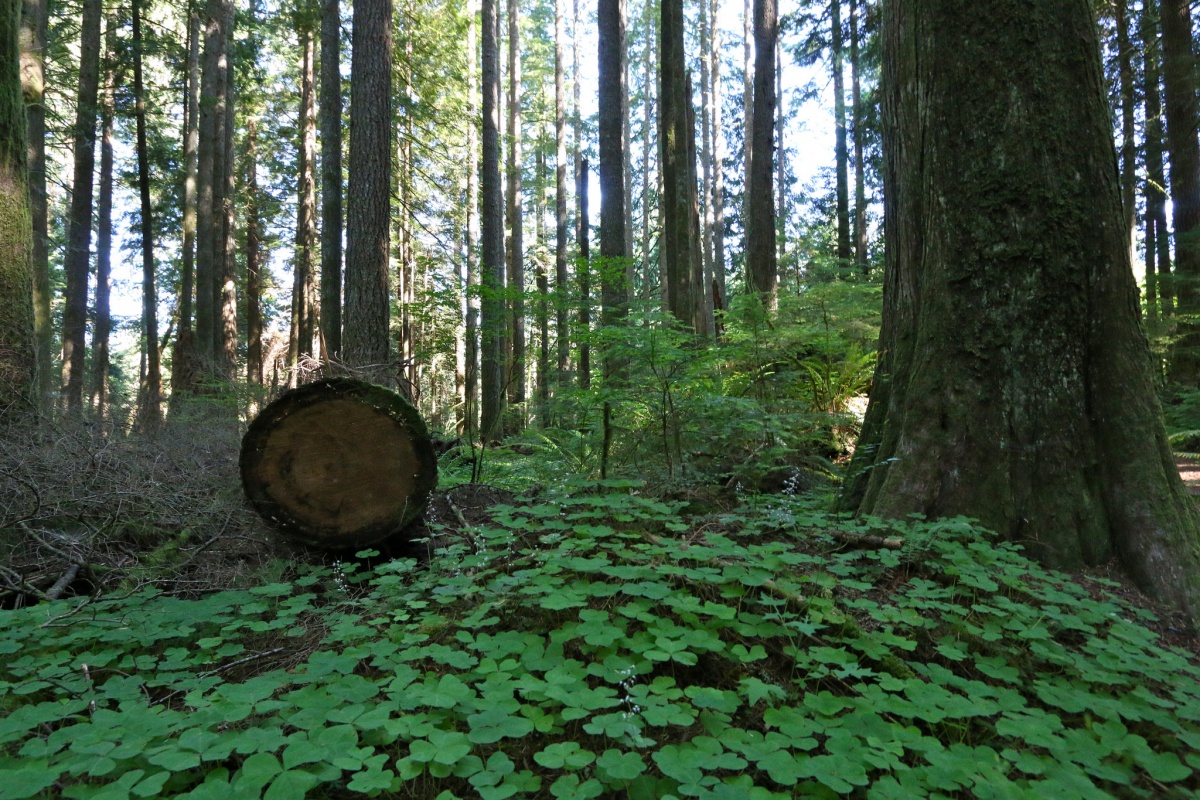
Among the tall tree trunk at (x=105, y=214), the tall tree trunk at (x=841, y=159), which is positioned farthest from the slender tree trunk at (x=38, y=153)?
the tall tree trunk at (x=841, y=159)

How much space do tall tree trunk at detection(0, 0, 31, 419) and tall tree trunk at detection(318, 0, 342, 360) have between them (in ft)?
19.5

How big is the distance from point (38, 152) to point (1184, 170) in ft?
63.7

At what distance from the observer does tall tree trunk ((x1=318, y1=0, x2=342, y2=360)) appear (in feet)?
38.6

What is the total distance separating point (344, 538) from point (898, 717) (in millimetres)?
3533

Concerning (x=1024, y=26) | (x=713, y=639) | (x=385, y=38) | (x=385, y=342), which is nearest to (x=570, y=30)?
(x=385, y=38)

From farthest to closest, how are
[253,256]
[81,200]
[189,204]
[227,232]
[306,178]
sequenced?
[253,256] → [227,232] → [306,178] → [189,204] → [81,200]

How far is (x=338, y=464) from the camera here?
449 centimetres

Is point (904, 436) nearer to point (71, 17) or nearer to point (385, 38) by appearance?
point (385, 38)

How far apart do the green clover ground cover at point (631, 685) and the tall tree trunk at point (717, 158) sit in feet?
79.6

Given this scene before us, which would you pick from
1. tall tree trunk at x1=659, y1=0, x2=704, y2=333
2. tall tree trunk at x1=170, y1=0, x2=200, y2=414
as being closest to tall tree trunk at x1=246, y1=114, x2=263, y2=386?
tall tree trunk at x1=170, y1=0, x2=200, y2=414

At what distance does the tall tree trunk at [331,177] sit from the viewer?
38.6ft

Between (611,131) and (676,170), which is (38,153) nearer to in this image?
(611,131)

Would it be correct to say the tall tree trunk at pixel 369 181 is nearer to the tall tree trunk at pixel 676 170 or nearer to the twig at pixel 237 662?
the tall tree trunk at pixel 676 170

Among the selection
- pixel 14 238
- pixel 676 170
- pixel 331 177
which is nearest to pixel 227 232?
pixel 331 177
